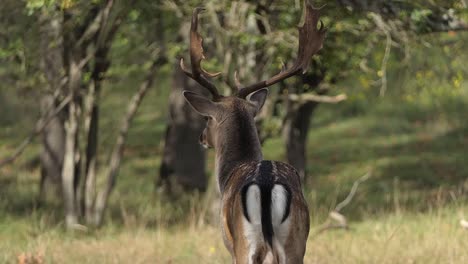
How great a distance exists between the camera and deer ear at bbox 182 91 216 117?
8.05 metres

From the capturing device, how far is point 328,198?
48.9 ft

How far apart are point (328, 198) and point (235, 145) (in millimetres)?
7538

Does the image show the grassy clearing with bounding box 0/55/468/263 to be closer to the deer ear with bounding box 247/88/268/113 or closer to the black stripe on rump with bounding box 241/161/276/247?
the deer ear with bounding box 247/88/268/113

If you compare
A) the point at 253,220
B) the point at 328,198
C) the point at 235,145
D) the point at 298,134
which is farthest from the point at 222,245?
the point at 298,134

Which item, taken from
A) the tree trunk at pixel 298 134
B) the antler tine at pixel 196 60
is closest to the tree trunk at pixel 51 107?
the antler tine at pixel 196 60

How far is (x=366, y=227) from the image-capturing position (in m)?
11.6

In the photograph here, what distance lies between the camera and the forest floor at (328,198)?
31.8ft

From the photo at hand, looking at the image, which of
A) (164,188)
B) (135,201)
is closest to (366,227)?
(135,201)

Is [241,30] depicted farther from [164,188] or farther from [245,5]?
[164,188]

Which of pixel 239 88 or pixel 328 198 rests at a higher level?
pixel 239 88

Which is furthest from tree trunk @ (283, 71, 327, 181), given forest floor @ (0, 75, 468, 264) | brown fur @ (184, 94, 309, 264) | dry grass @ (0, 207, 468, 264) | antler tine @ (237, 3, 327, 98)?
brown fur @ (184, 94, 309, 264)

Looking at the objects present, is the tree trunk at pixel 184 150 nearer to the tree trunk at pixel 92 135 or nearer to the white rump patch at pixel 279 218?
the tree trunk at pixel 92 135

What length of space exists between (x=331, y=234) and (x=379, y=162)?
13.8 m

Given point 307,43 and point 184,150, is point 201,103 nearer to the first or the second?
point 307,43
